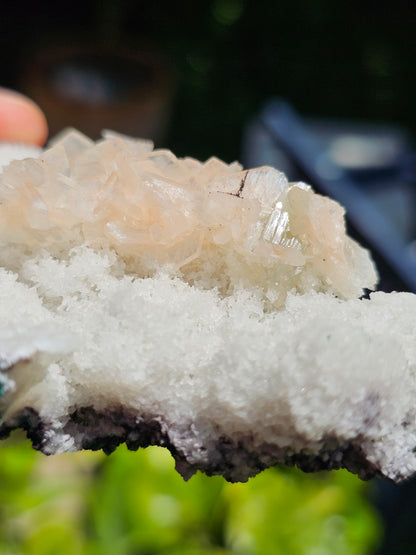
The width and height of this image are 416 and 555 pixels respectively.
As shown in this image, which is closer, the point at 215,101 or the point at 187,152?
the point at 187,152

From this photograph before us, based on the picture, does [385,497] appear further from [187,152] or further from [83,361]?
[187,152]

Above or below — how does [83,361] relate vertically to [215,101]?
above

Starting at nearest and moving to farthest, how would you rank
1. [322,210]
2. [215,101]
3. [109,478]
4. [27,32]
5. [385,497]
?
[322,210] → [109,478] → [385,497] → [27,32] → [215,101]

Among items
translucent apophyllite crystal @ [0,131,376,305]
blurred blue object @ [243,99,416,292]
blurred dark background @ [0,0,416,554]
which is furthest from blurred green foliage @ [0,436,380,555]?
blurred dark background @ [0,0,416,554]

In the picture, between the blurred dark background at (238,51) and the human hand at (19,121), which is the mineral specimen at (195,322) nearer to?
the human hand at (19,121)

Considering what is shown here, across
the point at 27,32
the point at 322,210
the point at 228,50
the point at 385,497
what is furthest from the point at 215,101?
the point at 322,210

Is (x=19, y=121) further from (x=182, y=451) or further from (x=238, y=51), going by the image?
(x=238, y=51)
